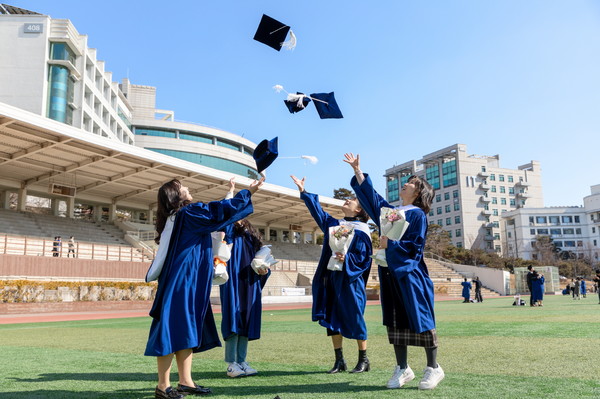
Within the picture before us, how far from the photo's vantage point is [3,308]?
17.4 m

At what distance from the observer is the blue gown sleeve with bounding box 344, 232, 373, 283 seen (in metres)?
4.87

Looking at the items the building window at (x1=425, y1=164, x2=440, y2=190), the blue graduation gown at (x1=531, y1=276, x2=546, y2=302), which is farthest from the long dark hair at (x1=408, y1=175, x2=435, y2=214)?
the building window at (x1=425, y1=164, x2=440, y2=190)

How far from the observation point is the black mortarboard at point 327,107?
5656 millimetres

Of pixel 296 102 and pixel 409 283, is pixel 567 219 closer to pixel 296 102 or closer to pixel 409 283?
pixel 296 102

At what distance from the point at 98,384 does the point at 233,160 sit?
58434 mm

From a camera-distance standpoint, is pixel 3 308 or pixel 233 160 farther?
pixel 233 160

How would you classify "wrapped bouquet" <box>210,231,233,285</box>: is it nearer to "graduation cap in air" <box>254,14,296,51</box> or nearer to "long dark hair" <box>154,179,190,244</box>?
"long dark hair" <box>154,179,190,244</box>

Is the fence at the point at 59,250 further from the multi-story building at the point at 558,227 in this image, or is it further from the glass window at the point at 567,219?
the glass window at the point at 567,219

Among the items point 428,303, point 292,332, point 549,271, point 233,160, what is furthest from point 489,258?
point 428,303

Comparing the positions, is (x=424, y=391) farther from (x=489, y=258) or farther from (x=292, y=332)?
(x=489, y=258)

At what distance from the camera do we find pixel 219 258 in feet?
13.4

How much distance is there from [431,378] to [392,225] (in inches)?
46.2

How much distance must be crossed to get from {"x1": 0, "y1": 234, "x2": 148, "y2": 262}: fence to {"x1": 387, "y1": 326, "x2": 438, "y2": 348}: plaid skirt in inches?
792

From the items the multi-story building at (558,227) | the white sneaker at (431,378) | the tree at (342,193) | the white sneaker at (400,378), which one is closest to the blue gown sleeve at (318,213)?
the white sneaker at (400,378)
